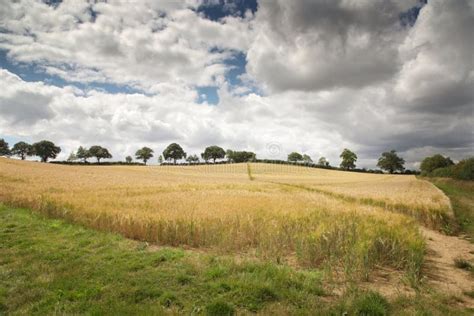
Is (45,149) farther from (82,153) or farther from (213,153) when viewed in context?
(213,153)

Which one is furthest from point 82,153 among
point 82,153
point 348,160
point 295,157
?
point 348,160

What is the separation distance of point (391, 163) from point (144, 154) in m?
114

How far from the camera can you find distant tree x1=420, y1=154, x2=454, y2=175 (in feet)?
352

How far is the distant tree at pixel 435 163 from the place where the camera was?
107m

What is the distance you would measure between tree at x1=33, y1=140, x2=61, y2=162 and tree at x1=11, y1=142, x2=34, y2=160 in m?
3.92

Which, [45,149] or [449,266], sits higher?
[45,149]

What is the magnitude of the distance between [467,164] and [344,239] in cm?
5688

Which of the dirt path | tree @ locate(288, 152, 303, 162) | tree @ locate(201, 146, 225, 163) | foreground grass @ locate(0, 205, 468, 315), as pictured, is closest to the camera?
foreground grass @ locate(0, 205, 468, 315)

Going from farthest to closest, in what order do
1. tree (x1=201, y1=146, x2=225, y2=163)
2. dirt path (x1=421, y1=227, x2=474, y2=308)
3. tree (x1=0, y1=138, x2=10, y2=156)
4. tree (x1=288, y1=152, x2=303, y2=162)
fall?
1. tree (x1=288, y1=152, x2=303, y2=162)
2. tree (x1=201, y1=146, x2=225, y2=163)
3. tree (x1=0, y1=138, x2=10, y2=156)
4. dirt path (x1=421, y1=227, x2=474, y2=308)

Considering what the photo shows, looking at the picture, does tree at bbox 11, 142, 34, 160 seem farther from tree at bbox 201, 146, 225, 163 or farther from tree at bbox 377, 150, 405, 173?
tree at bbox 377, 150, 405, 173

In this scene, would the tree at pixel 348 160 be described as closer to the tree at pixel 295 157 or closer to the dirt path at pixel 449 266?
the tree at pixel 295 157

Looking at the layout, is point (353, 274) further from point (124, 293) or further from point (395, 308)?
point (124, 293)

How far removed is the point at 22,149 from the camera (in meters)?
133

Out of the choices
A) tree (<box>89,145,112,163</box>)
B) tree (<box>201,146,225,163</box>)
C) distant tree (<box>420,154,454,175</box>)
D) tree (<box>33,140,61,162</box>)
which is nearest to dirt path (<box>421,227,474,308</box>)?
distant tree (<box>420,154,454,175</box>)
